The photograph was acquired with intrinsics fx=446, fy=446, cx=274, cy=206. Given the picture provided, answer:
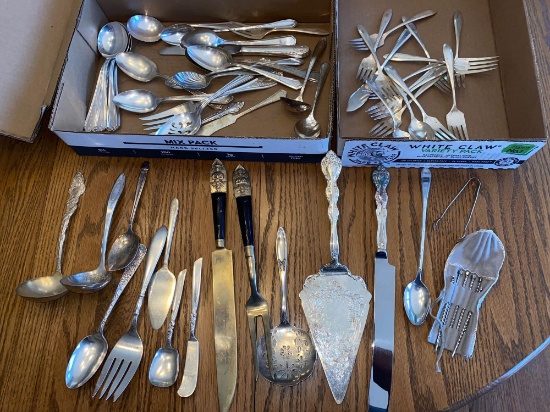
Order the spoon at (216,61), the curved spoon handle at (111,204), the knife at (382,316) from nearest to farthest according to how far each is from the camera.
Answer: the knife at (382,316)
the curved spoon handle at (111,204)
the spoon at (216,61)

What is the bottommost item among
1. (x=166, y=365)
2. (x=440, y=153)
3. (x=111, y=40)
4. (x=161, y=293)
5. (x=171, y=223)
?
(x=166, y=365)

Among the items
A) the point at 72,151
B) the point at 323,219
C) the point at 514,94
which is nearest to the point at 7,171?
the point at 72,151

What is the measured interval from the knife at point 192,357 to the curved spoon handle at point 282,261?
0.43 feet

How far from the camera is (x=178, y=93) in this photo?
87 centimetres

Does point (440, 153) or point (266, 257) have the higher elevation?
point (440, 153)

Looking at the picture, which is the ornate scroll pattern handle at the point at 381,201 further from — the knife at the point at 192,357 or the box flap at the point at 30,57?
the box flap at the point at 30,57

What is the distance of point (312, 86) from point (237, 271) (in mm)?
380

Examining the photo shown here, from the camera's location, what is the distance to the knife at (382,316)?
2.09 ft

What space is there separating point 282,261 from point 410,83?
42 centimetres

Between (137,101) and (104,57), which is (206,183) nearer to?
Result: (137,101)

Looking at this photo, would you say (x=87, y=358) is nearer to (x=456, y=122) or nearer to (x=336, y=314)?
(x=336, y=314)

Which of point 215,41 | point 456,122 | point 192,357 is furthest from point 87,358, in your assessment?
point 456,122

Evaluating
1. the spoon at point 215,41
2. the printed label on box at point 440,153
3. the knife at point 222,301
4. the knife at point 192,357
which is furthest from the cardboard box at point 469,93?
the knife at point 192,357

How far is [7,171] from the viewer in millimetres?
809
